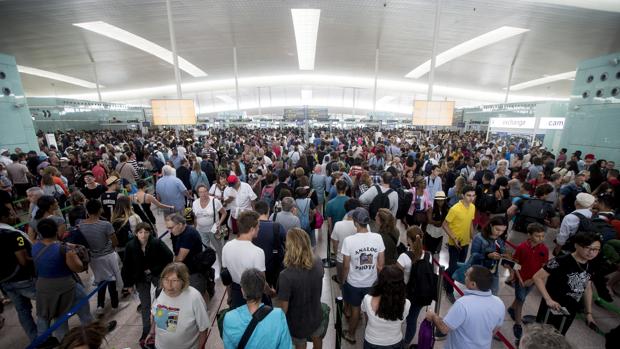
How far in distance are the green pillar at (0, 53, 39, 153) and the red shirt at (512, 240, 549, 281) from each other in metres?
15.4

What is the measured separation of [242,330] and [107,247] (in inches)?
114

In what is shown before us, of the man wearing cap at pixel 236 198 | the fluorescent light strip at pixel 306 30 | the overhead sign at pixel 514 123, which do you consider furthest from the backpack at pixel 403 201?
the overhead sign at pixel 514 123

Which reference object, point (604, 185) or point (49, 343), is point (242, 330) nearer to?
point (49, 343)

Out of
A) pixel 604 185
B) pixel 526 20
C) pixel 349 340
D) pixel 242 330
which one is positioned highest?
pixel 526 20

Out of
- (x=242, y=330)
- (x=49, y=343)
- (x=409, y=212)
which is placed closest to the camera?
(x=242, y=330)

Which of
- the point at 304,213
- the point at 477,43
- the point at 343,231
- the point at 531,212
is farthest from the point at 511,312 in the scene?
the point at 477,43

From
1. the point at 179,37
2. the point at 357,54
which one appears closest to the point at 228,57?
the point at 179,37

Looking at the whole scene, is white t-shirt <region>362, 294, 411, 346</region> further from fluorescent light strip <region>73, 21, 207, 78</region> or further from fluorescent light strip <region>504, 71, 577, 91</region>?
fluorescent light strip <region>504, 71, 577, 91</region>

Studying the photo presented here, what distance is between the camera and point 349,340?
315 cm

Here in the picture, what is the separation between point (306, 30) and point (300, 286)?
46.9 ft

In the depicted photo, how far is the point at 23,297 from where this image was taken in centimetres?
302

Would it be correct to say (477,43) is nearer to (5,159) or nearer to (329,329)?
(329,329)

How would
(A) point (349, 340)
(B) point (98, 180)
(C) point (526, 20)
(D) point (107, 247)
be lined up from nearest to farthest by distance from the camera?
1. (A) point (349, 340)
2. (D) point (107, 247)
3. (B) point (98, 180)
4. (C) point (526, 20)

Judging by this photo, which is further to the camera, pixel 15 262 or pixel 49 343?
pixel 15 262
